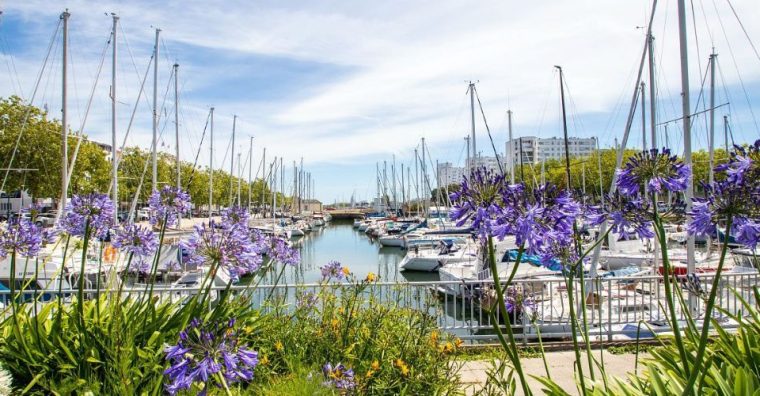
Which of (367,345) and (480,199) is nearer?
(480,199)

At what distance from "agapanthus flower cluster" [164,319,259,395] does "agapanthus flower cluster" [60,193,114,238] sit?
2.14 metres

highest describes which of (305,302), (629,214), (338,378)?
(629,214)

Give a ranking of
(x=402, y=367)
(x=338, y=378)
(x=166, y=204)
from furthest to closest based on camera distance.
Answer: (x=166, y=204), (x=402, y=367), (x=338, y=378)

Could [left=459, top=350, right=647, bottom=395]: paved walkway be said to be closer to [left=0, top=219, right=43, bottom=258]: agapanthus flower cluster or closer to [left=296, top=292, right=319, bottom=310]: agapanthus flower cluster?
[left=296, top=292, right=319, bottom=310]: agapanthus flower cluster

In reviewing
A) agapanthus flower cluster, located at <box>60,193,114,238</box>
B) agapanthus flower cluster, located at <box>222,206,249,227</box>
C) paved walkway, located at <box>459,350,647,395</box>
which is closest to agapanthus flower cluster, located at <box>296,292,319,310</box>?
agapanthus flower cluster, located at <box>222,206,249,227</box>

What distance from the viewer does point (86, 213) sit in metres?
3.90

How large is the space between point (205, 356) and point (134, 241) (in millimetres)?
2263

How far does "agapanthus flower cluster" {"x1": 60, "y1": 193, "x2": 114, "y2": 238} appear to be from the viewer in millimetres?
3896

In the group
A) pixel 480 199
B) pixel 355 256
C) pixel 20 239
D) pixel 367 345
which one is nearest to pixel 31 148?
pixel 355 256

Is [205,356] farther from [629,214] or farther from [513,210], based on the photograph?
[629,214]

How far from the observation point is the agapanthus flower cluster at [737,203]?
222 centimetres

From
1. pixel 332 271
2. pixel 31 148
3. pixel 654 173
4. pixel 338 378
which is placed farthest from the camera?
pixel 31 148

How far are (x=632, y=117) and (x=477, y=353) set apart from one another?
10058mm

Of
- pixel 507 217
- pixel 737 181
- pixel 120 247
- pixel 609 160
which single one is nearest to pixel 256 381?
pixel 120 247
